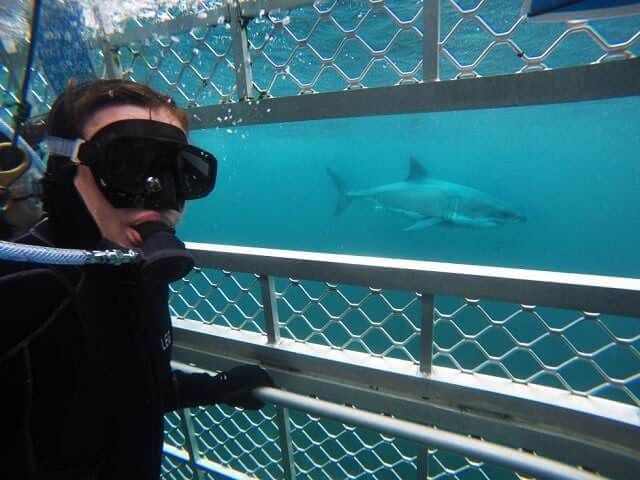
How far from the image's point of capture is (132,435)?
1381 mm

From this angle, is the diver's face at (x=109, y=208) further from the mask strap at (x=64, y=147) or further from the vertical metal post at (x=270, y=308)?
the vertical metal post at (x=270, y=308)

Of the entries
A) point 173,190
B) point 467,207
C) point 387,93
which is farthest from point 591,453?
point 467,207

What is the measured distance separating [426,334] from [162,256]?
1133 millimetres

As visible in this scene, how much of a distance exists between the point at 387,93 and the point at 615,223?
8803cm

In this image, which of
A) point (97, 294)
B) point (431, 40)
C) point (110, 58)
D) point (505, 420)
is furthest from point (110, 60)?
point (505, 420)

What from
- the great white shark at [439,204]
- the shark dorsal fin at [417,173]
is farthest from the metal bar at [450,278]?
the shark dorsal fin at [417,173]

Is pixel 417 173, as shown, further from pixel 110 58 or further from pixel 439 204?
pixel 110 58

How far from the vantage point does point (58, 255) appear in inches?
37.9

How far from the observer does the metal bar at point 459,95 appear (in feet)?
4.00

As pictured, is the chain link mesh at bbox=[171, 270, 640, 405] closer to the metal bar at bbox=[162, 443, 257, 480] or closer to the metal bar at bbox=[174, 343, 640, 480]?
the metal bar at bbox=[174, 343, 640, 480]

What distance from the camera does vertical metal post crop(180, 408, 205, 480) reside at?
2270mm

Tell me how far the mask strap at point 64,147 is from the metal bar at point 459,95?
774mm

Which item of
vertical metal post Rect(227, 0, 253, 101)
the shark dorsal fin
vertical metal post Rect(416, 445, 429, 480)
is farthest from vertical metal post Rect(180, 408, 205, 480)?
the shark dorsal fin

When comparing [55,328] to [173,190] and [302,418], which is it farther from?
[302,418]
